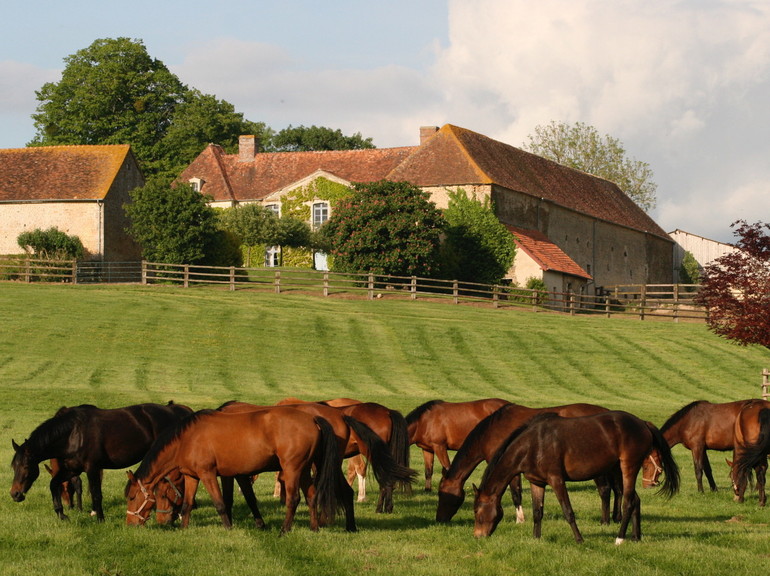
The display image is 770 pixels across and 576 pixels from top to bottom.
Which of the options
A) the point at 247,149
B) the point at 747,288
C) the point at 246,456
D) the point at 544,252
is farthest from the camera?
the point at 247,149

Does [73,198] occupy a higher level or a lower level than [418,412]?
higher

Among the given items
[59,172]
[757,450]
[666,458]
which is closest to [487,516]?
[666,458]

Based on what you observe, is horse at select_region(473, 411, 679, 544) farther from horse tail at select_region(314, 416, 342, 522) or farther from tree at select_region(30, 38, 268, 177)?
tree at select_region(30, 38, 268, 177)

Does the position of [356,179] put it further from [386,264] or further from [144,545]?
[144,545]

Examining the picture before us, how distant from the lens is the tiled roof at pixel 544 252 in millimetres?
55344

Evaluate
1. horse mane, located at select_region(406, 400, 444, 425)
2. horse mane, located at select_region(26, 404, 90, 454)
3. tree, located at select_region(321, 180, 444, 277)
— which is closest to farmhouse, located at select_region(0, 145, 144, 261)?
tree, located at select_region(321, 180, 444, 277)

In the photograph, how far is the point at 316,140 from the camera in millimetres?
94438

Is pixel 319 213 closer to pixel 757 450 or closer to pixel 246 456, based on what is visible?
pixel 757 450

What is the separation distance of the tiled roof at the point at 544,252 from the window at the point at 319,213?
1163 centimetres

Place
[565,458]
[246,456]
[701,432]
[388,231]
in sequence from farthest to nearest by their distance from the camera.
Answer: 1. [388,231]
2. [701,432]
3. [246,456]
4. [565,458]

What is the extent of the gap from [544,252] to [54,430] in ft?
155

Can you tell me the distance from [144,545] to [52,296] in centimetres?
3351

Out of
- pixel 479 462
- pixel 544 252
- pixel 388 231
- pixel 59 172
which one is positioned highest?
pixel 59 172

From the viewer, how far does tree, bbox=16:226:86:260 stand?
53.9 metres
